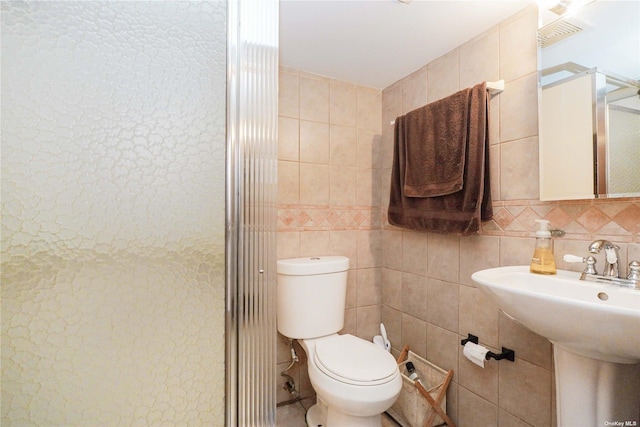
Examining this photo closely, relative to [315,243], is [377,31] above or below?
above

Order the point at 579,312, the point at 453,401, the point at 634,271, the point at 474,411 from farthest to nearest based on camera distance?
the point at 453,401, the point at 474,411, the point at 634,271, the point at 579,312

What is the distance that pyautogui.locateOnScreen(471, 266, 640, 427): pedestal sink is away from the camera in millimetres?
743

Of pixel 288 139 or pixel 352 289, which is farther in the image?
pixel 352 289

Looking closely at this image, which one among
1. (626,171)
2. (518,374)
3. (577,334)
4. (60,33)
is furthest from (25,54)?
(518,374)

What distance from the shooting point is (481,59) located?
4.66 ft

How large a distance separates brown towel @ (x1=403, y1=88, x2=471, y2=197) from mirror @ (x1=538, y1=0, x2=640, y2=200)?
0.32 m

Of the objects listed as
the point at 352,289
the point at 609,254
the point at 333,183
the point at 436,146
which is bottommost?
the point at 352,289

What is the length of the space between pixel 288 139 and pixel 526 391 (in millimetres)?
1703

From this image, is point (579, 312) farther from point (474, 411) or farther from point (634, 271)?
point (474, 411)

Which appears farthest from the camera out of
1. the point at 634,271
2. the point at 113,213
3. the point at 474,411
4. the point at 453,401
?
the point at 453,401

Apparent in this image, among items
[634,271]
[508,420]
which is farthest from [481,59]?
[508,420]

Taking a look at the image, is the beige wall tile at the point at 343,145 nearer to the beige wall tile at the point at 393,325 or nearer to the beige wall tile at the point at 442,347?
the beige wall tile at the point at 393,325

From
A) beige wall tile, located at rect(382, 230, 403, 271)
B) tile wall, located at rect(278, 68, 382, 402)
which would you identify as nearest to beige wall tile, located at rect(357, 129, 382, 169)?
tile wall, located at rect(278, 68, 382, 402)

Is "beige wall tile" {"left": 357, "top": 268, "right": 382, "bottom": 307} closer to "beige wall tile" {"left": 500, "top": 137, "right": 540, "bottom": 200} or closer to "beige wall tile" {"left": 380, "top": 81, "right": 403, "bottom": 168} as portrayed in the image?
"beige wall tile" {"left": 380, "top": 81, "right": 403, "bottom": 168}
